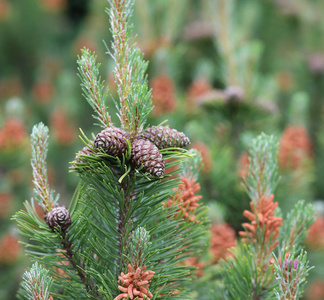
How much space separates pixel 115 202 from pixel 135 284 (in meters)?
0.11

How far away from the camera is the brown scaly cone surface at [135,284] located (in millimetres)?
485

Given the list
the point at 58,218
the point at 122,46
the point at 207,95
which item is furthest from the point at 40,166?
the point at 207,95

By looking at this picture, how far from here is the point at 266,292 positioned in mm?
601

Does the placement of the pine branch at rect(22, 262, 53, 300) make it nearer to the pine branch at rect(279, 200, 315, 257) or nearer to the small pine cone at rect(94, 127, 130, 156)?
the small pine cone at rect(94, 127, 130, 156)

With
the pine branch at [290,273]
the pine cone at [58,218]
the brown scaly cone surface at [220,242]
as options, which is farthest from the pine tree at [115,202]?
the brown scaly cone surface at [220,242]

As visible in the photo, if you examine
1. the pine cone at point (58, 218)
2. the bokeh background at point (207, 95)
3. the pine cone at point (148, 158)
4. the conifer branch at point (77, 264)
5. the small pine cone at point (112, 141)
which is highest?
the bokeh background at point (207, 95)

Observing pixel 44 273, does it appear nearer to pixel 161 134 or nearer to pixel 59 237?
pixel 59 237

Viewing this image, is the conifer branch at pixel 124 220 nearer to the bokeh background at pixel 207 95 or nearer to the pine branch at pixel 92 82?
the pine branch at pixel 92 82

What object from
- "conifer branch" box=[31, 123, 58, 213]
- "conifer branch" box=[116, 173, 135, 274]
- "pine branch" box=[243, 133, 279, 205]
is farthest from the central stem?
"pine branch" box=[243, 133, 279, 205]

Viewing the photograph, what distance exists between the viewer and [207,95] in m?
1.08

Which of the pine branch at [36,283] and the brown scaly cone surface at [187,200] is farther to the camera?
the brown scaly cone surface at [187,200]

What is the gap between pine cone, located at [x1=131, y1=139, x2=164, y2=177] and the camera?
494mm

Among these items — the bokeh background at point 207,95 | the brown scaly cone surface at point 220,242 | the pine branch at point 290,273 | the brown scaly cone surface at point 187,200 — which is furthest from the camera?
the bokeh background at point 207,95

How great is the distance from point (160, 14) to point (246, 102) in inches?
24.9
